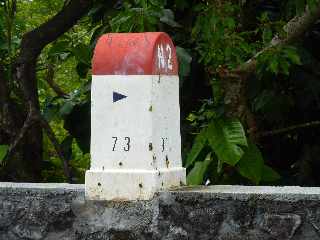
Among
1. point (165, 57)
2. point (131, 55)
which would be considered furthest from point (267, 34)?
point (131, 55)

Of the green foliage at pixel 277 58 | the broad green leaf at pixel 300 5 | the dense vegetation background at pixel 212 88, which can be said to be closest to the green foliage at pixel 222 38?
the dense vegetation background at pixel 212 88

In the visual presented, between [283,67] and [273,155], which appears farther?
[273,155]

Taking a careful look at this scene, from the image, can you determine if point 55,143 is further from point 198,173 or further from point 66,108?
point 198,173

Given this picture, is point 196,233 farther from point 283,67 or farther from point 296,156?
point 296,156

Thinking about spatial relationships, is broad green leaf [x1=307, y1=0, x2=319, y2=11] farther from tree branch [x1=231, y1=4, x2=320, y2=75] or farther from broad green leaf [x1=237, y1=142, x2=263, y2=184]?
broad green leaf [x1=237, y1=142, x2=263, y2=184]

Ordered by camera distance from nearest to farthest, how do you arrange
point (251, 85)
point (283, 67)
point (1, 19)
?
point (283, 67), point (251, 85), point (1, 19)

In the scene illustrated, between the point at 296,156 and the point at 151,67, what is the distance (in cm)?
259

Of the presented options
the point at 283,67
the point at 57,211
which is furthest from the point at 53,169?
the point at 57,211

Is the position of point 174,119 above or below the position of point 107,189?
above

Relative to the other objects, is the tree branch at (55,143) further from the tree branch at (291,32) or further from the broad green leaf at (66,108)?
the tree branch at (291,32)

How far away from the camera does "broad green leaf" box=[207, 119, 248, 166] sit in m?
Answer: 3.90

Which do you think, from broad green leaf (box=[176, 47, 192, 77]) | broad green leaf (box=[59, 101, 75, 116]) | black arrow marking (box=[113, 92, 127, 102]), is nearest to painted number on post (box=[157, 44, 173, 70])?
black arrow marking (box=[113, 92, 127, 102])

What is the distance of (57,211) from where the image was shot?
344 centimetres

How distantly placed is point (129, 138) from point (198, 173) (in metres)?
1.06
